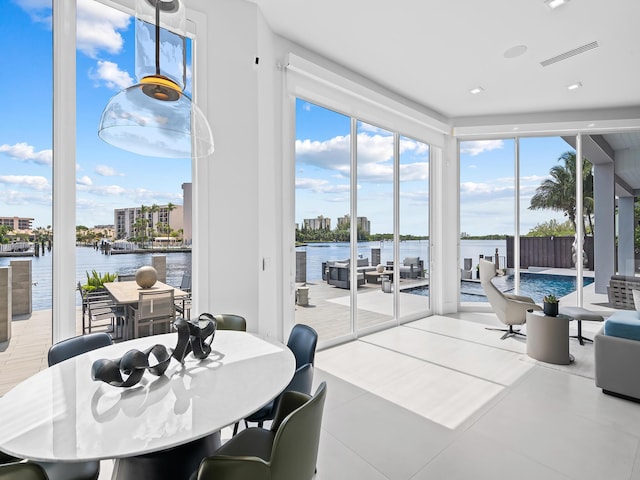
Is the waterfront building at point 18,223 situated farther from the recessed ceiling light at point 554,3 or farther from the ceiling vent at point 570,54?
the ceiling vent at point 570,54

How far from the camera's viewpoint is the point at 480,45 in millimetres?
3576

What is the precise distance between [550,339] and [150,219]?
407 centimetres

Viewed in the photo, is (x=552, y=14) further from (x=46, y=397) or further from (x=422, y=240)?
(x=46, y=397)

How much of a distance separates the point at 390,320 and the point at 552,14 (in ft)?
12.9

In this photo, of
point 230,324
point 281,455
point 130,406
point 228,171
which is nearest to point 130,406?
point 130,406

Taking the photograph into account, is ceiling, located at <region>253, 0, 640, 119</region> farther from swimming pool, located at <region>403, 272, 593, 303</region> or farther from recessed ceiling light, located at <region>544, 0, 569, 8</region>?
swimming pool, located at <region>403, 272, 593, 303</region>

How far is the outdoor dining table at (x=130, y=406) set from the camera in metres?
1.01

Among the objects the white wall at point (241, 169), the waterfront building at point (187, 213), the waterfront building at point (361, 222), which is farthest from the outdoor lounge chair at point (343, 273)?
the waterfront building at point (187, 213)

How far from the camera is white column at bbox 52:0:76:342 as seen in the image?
217 cm

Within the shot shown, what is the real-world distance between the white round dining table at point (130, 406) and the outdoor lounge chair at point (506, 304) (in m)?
3.68

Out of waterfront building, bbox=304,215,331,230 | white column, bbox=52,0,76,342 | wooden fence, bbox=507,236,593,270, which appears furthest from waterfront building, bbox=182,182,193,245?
wooden fence, bbox=507,236,593,270

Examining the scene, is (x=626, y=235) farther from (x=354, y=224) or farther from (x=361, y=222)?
(x=354, y=224)

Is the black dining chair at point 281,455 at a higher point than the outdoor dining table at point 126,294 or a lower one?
lower

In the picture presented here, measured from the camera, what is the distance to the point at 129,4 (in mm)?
2412
